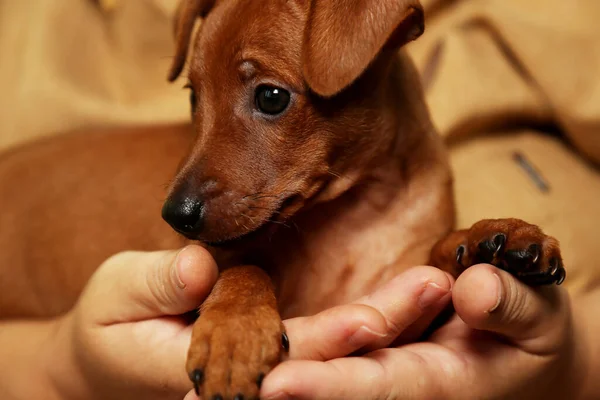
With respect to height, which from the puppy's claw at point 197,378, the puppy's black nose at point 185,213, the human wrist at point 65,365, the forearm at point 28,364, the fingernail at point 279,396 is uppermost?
the puppy's black nose at point 185,213

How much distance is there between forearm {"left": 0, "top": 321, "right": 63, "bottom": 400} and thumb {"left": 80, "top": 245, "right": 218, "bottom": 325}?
1.32 ft

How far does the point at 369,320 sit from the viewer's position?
160cm

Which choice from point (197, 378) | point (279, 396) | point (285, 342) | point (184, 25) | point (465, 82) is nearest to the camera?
point (279, 396)

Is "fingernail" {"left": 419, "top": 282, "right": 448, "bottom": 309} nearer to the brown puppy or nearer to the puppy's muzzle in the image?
the brown puppy

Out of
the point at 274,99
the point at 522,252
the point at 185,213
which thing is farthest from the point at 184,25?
the point at 522,252

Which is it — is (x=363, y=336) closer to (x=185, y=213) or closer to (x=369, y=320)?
(x=369, y=320)

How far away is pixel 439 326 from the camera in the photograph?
2.12 metres

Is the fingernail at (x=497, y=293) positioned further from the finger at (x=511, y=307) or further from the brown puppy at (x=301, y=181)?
the brown puppy at (x=301, y=181)

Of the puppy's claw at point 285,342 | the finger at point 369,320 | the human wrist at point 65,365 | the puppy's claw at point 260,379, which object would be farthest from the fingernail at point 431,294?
the human wrist at point 65,365

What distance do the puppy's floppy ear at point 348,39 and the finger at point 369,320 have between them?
0.56 m

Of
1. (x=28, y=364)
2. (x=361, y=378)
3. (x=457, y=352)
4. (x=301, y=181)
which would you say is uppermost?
(x=301, y=181)

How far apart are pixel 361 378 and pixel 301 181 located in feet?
2.14

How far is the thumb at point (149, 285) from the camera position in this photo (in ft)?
5.47

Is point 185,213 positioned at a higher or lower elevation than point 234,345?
higher
